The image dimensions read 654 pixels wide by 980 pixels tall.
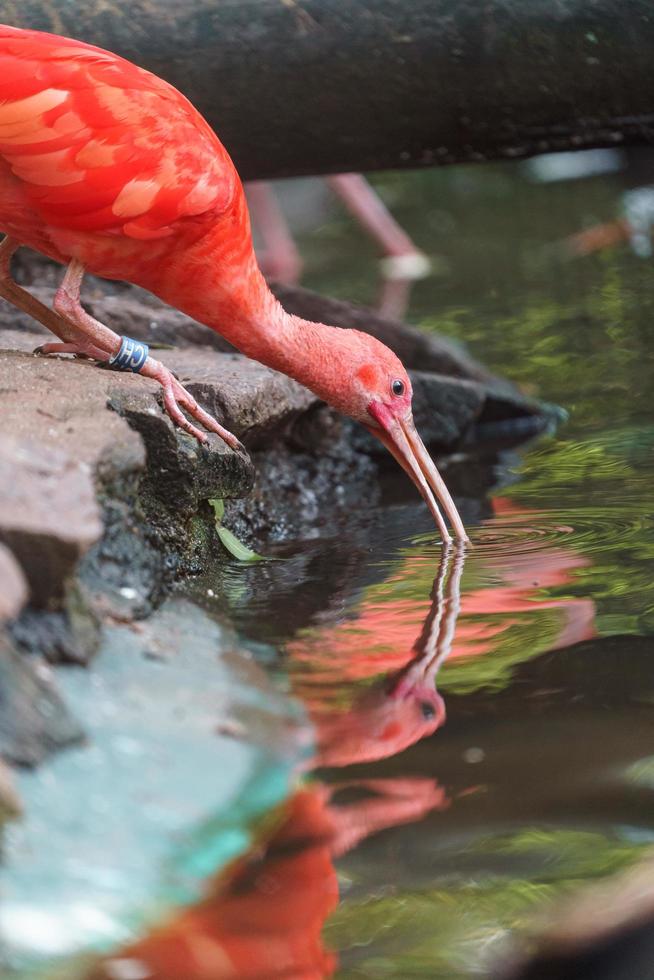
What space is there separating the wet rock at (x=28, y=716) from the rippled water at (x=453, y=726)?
1.38 ft

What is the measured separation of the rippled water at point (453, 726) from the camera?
2164 millimetres

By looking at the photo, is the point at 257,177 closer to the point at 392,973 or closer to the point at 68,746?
the point at 68,746

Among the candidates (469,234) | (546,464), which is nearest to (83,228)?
(546,464)

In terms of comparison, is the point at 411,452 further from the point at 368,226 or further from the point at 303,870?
the point at 368,226

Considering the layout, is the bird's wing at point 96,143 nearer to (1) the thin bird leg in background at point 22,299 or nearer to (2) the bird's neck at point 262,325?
(2) the bird's neck at point 262,325

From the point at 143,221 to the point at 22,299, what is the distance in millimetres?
754

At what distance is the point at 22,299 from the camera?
4773 millimetres

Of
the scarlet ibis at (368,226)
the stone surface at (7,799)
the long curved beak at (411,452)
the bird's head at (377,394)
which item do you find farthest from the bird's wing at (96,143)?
the scarlet ibis at (368,226)

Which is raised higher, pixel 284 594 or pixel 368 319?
pixel 284 594

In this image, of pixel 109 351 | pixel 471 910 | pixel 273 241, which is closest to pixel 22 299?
pixel 109 351

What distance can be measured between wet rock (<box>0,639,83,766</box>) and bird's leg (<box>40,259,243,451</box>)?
1.61 meters

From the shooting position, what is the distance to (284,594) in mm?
3762

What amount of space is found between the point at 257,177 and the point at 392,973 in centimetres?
432

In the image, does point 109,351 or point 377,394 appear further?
point 377,394
